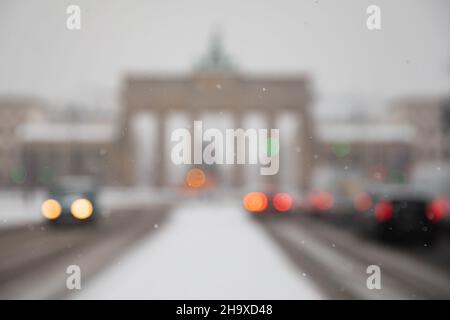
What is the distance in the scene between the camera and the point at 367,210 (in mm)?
16062

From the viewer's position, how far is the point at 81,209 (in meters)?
20.0

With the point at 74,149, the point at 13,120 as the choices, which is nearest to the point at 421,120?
the point at 74,149

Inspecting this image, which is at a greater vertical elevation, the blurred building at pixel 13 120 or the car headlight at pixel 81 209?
the blurred building at pixel 13 120

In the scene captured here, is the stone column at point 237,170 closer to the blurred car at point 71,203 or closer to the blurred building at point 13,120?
the blurred building at point 13,120

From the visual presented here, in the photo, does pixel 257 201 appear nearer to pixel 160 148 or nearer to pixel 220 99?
pixel 220 99

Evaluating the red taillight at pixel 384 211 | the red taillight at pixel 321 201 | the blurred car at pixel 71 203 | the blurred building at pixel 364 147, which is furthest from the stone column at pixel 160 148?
the red taillight at pixel 384 211

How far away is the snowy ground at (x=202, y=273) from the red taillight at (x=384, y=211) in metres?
2.67

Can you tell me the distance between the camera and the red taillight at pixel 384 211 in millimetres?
14560

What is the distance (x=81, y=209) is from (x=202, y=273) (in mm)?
11425
